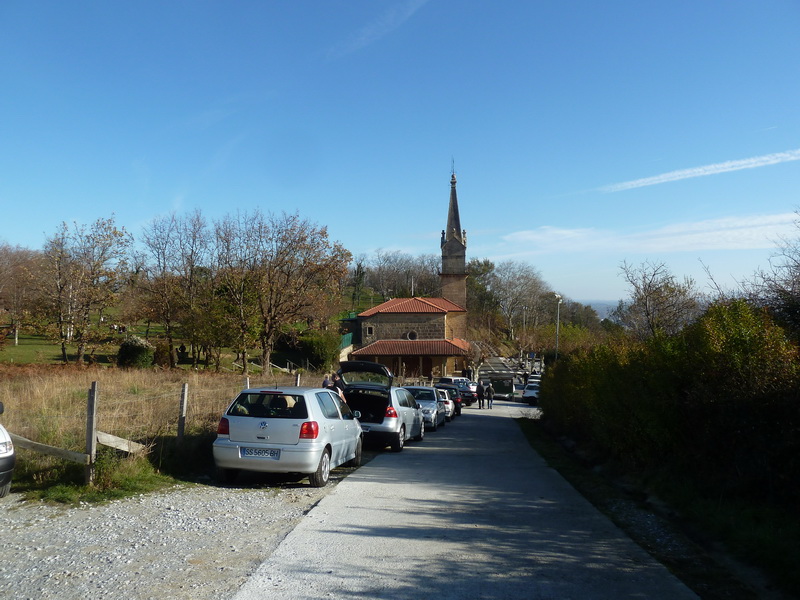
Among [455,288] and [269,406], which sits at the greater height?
[455,288]

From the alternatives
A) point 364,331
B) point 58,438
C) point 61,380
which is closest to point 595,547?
point 58,438

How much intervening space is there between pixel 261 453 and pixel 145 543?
313cm

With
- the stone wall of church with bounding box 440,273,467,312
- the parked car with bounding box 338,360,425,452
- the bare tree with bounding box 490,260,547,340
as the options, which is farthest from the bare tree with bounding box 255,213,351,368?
the bare tree with bounding box 490,260,547,340

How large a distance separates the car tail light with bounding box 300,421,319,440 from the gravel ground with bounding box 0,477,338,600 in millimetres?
900

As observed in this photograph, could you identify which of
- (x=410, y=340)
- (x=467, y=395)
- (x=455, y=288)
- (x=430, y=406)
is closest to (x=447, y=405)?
(x=430, y=406)

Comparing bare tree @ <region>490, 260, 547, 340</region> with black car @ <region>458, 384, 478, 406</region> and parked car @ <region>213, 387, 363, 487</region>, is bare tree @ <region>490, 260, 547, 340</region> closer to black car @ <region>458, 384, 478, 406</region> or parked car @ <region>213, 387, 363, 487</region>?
black car @ <region>458, 384, 478, 406</region>

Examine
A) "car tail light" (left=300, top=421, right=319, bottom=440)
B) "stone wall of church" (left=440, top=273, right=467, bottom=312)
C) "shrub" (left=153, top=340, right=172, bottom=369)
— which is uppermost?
"stone wall of church" (left=440, top=273, right=467, bottom=312)

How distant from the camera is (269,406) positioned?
9875 millimetres

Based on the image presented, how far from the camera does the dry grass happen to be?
1015cm

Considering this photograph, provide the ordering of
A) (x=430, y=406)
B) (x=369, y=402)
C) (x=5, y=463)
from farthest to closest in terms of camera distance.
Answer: (x=430, y=406) < (x=369, y=402) < (x=5, y=463)

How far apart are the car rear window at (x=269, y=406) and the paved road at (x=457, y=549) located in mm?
1377

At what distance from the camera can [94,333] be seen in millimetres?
32125

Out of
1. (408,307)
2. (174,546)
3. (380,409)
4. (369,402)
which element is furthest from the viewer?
(408,307)

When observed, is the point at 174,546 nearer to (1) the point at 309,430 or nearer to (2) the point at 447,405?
(1) the point at 309,430
